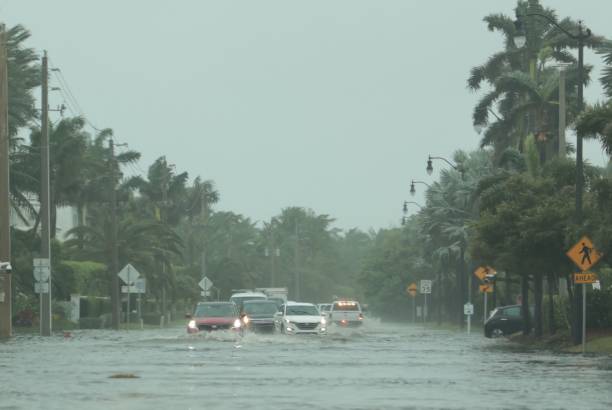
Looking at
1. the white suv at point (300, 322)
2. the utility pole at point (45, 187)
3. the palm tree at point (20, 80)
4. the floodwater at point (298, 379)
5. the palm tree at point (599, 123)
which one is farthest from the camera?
the palm tree at point (20, 80)

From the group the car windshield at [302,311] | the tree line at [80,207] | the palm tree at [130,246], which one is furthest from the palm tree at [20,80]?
the car windshield at [302,311]

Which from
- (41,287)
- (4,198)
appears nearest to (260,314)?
(41,287)

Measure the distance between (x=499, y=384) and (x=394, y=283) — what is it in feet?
382

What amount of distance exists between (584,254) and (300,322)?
63.7 feet

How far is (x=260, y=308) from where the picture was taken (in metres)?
59.8

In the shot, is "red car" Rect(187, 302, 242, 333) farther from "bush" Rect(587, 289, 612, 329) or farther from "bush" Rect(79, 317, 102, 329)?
"bush" Rect(79, 317, 102, 329)

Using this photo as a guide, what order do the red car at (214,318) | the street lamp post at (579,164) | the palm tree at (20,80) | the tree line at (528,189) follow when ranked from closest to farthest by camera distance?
1. the street lamp post at (579,164)
2. the tree line at (528,189)
3. the red car at (214,318)
4. the palm tree at (20,80)

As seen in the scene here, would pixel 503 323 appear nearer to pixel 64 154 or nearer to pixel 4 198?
pixel 4 198

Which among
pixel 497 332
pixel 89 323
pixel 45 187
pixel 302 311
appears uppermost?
pixel 45 187

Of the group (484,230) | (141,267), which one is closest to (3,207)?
(484,230)

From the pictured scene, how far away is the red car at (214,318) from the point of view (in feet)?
166

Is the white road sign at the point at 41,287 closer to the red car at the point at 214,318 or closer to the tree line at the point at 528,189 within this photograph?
the red car at the point at 214,318

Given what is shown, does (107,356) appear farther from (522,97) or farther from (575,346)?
(522,97)

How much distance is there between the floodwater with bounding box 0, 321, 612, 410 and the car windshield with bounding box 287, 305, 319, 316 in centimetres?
1514
